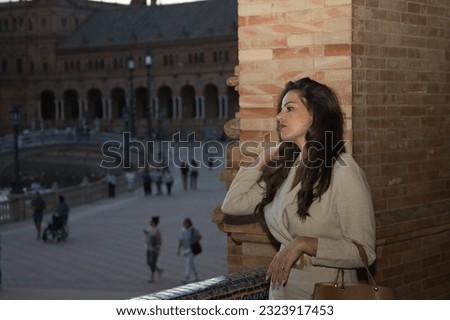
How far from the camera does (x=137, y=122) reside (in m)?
87.9

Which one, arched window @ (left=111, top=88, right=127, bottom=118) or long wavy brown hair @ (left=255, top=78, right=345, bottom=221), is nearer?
long wavy brown hair @ (left=255, top=78, right=345, bottom=221)

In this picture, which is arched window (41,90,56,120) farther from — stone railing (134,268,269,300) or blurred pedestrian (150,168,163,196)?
stone railing (134,268,269,300)

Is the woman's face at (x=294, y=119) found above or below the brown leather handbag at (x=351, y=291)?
above

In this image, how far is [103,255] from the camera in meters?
21.2

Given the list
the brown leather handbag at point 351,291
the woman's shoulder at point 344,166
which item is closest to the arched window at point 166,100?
the woman's shoulder at point 344,166

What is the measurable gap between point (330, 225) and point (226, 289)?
3.82ft

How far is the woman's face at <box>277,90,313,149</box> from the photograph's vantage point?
405 cm

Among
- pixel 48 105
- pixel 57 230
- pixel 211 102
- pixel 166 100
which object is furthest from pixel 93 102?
pixel 57 230

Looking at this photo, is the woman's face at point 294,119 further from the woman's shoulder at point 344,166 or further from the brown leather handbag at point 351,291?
the brown leather handbag at point 351,291

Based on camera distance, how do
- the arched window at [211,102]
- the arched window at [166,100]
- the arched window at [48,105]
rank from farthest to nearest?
the arched window at [48,105]
the arched window at [166,100]
the arched window at [211,102]

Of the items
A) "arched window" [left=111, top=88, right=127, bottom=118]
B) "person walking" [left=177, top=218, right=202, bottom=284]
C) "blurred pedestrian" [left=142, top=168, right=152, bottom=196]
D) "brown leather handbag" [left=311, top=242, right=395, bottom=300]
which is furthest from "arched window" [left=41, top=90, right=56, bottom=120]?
"brown leather handbag" [left=311, top=242, right=395, bottom=300]

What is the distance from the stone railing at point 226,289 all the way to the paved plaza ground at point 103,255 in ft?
35.5

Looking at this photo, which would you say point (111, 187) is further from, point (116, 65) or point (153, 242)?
point (116, 65)

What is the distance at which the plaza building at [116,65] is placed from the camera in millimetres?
84562
